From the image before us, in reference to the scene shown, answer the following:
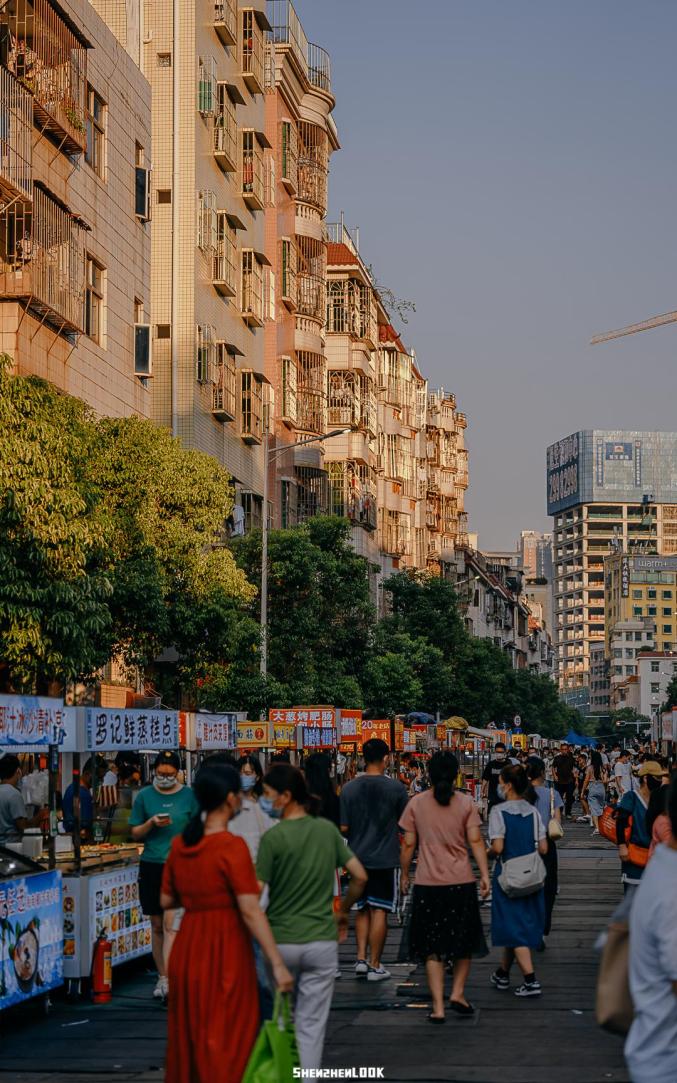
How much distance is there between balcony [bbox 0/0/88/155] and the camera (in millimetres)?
33469

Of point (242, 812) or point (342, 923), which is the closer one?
point (342, 923)

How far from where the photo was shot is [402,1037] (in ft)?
40.8

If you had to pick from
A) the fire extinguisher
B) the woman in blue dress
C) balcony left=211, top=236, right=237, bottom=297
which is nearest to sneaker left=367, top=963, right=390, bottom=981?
the woman in blue dress

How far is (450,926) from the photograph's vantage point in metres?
13.2

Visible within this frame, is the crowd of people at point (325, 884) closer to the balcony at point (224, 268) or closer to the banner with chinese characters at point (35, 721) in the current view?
the banner with chinese characters at point (35, 721)

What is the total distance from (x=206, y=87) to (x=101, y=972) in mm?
41792

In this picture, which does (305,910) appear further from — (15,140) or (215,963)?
(15,140)

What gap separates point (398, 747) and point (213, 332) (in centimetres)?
1791

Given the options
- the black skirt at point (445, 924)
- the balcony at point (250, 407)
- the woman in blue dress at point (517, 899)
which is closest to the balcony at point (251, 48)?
the balcony at point (250, 407)

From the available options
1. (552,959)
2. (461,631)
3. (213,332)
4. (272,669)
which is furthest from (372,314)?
(552,959)

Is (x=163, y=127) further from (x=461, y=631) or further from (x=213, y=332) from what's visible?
(x=461, y=631)

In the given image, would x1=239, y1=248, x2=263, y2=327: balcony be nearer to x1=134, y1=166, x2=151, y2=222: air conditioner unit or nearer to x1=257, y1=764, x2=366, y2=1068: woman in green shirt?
x1=134, y1=166, x2=151, y2=222: air conditioner unit

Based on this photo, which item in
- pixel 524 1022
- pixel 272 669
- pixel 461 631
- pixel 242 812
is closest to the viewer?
pixel 242 812

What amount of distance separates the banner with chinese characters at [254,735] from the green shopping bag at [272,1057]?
20359mm
